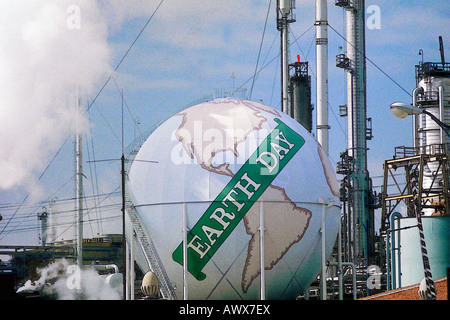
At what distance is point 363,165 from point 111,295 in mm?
22377

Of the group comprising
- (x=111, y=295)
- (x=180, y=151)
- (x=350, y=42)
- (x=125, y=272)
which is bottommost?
(x=111, y=295)

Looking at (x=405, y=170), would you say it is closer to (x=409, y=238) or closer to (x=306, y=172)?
(x=409, y=238)

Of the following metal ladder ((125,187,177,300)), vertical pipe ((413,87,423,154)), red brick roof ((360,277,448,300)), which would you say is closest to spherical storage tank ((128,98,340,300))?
metal ladder ((125,187,177,300))

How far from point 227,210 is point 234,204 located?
35 cm

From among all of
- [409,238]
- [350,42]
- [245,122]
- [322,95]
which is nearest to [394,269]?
[409,238]

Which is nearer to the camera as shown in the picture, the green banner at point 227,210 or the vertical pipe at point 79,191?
the green banner at point 227,210

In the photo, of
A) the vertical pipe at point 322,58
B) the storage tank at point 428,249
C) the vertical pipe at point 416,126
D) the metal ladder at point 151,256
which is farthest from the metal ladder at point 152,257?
the vertical pipe at point 416,126

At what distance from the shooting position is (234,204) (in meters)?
24.9

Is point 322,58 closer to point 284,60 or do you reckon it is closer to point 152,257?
point 284,60

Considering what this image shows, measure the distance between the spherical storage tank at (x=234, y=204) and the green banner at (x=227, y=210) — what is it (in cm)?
4

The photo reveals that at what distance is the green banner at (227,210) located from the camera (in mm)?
24875

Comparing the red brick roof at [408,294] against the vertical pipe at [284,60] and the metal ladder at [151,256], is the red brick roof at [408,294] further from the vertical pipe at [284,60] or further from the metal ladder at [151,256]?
the vertical pipe at [284,60]

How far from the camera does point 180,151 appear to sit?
2625cm

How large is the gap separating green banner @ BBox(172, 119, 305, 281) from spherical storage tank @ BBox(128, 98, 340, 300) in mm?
38
